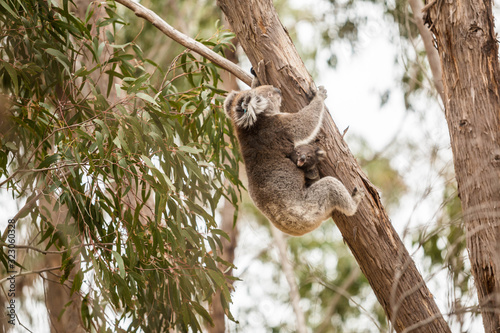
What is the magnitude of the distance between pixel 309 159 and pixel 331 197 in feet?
0.95

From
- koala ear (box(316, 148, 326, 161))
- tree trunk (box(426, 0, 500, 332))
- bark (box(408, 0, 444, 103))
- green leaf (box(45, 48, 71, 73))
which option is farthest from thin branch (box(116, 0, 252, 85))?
bark (box(408, 0, 444, 103))

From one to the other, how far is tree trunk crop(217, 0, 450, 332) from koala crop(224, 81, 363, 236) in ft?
0.36

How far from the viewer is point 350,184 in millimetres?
3271

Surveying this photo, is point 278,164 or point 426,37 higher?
point 426,37

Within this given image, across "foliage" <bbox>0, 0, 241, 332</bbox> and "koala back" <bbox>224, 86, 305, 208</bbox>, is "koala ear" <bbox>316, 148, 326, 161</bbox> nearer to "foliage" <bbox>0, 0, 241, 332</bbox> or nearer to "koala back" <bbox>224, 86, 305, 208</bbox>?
"koala back" <bbox>224, 86, 305, 208</bbox>

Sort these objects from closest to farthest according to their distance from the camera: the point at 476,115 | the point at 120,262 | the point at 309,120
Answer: the point at 476,115 → the point at 120,262 → the point at 309,120

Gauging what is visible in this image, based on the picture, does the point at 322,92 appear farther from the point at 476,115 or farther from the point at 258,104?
the point at 476,115

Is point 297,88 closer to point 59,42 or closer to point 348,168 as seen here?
point 348,168

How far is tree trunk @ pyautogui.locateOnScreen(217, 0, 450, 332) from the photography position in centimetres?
310

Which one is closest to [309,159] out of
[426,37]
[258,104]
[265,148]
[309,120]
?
[309,120]

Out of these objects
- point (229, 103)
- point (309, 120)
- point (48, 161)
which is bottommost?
point (48, 161)

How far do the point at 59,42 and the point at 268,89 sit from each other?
1663mm

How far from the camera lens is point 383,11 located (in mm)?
7082

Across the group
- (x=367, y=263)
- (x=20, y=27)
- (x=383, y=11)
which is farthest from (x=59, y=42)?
(x=383, y=11)
